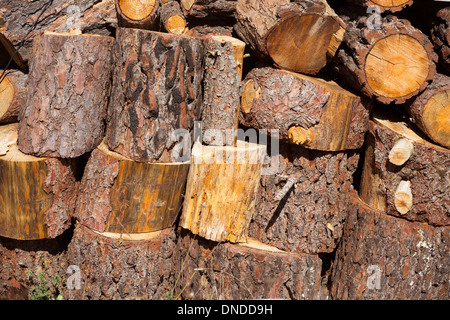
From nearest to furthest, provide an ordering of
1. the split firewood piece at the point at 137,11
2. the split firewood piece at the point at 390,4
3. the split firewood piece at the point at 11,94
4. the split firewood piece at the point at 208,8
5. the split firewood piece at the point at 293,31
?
1. the split firewood piece at the point at 293,31
2. the split firewood piece at the point at 390,4
3. the split firewood piece at the point at 137,11
4. the split firewood piece at the point at 11,94
5. the split firewood piece at the point at 208,8

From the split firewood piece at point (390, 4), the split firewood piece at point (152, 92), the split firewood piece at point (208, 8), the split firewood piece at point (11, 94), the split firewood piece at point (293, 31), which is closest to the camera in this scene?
the split firewood piece at point (152, 92)

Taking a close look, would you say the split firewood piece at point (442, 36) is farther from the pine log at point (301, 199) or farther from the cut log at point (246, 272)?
the cut log at point (246, 272)

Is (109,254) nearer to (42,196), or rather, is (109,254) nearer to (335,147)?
(42,196)

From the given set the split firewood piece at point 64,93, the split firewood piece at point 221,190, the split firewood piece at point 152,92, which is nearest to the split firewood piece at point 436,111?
the split firewood piece at point 221,190

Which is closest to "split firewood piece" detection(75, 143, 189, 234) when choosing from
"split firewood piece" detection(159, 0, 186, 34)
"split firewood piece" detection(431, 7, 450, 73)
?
"split firewood piece" detection(159, 0, 186, 34)

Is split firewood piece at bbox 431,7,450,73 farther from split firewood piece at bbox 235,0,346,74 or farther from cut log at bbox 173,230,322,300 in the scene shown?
cut log at bbox 173,230,322,300

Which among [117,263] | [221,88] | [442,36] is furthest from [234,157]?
[442,36]
